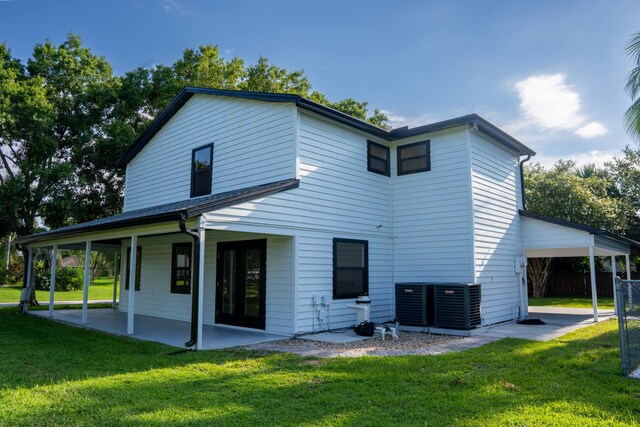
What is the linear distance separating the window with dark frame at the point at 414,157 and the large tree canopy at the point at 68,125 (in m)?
11.5

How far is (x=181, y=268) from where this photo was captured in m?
12.2

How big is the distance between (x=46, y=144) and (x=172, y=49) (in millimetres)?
7282

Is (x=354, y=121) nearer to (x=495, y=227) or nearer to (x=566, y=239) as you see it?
(x=495, y=227)

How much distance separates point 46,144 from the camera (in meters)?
16.2

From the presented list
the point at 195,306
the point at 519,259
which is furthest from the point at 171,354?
the point at 519,259

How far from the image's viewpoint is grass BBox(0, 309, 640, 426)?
13.5ft

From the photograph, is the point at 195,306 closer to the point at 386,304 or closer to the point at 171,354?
the point at 171,354

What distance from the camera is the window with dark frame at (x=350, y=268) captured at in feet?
32.5

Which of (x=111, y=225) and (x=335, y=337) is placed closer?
(x=335, y=337)

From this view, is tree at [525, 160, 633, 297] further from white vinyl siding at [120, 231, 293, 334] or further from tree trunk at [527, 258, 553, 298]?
white vinyl siding at [120, 231, 293, 334]

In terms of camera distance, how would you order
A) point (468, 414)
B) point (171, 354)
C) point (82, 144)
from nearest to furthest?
point (468, 414)
point (171, 354)
point (82, 144)

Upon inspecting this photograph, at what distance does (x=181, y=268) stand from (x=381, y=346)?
22.0 ft

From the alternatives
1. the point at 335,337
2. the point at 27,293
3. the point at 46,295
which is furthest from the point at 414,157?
the point at 46,295

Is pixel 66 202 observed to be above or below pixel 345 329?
above
